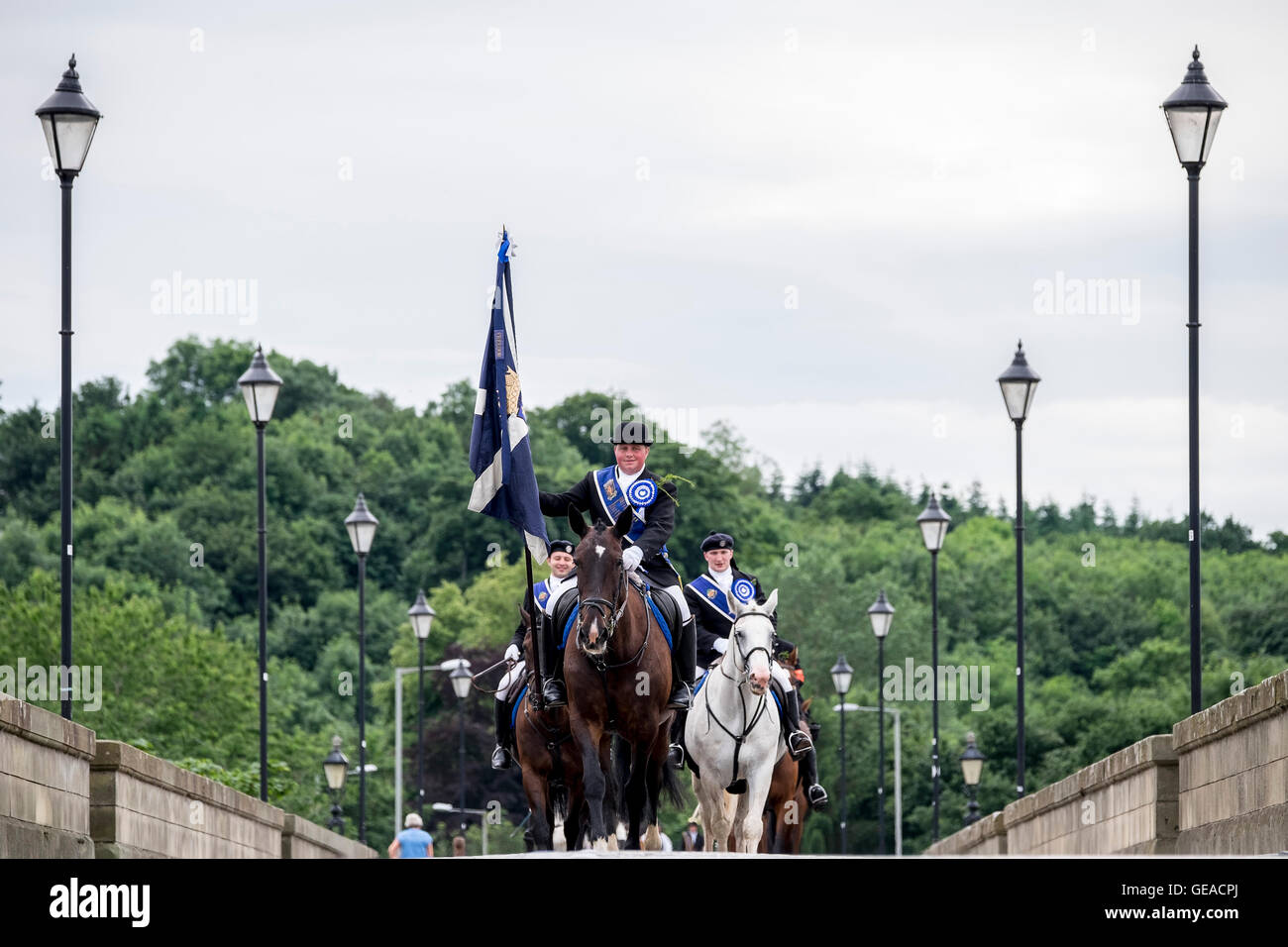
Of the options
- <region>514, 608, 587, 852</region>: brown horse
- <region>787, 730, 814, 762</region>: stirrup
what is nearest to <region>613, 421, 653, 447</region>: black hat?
<region>514, 608, 587, 852</region>: brown horse

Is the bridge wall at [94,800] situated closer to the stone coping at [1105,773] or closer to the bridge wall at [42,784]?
the bridge wall at [42,784]

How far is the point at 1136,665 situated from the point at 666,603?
81.0 metres

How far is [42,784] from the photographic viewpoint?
17.2 meters

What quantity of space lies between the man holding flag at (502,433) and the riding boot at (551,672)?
59.5 inches

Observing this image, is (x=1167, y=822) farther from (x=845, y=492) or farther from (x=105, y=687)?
(x=845, y=492)

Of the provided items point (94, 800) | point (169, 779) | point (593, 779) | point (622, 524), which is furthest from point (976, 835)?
point (94, 800)

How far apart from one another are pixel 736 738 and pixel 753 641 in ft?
3.62

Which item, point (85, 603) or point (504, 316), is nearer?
point (504, 316)

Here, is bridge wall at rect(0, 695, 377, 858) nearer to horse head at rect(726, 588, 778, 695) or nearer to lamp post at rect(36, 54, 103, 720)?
lamp post at rect(36, 54, 103, 720)

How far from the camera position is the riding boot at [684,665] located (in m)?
19.3

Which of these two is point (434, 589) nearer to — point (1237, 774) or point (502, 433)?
point (502, 433)

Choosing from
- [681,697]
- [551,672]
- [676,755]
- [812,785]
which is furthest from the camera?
[812,785]
